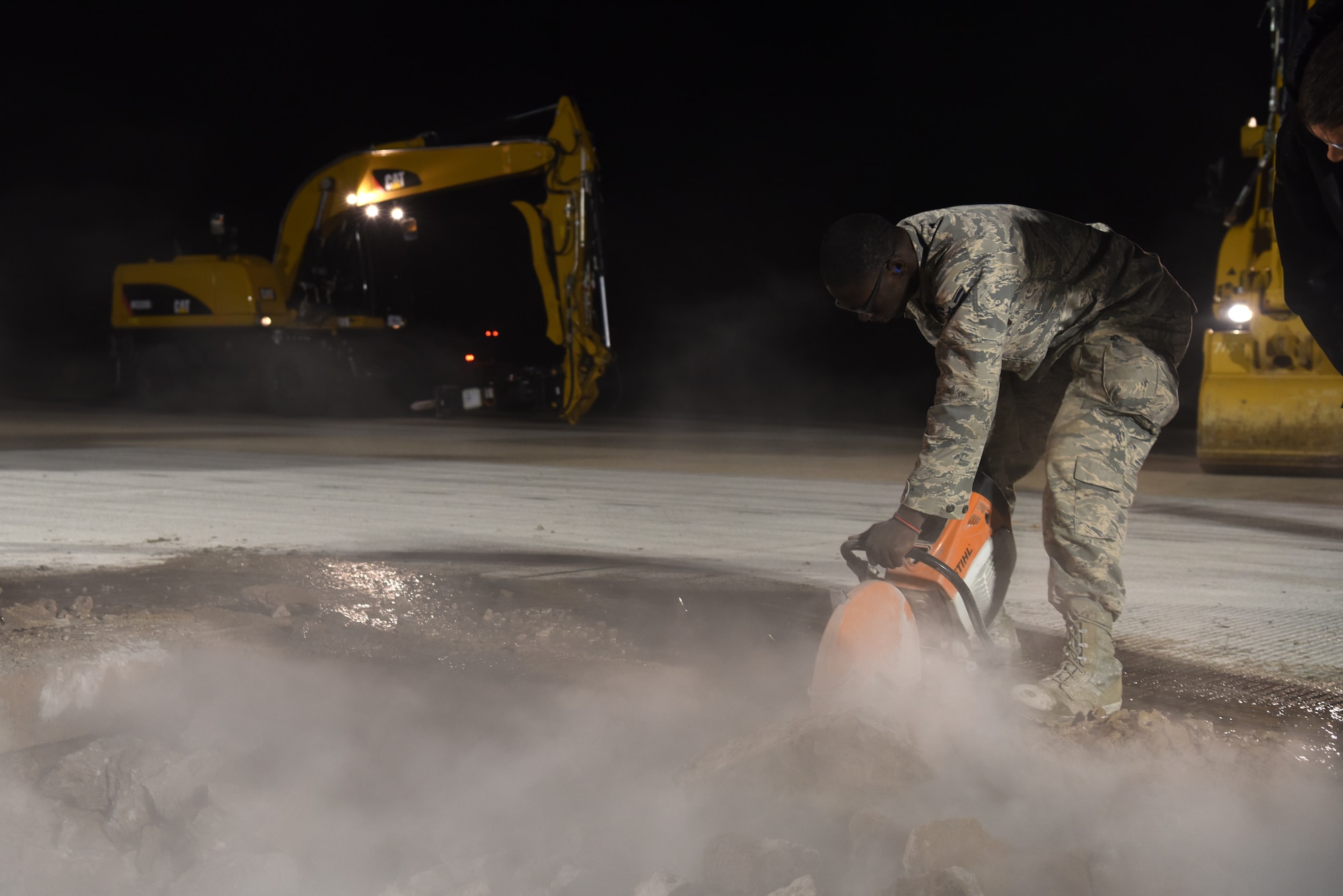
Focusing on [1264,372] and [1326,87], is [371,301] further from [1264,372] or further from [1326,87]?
[1326,87]

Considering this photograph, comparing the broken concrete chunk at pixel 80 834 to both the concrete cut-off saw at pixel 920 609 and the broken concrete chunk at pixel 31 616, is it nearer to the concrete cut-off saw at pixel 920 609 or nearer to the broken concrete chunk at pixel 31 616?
the broken concrete chunk at pixel 31 616

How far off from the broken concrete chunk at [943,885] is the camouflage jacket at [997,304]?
34.0 inches

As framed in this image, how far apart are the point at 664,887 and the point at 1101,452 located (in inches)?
59.0

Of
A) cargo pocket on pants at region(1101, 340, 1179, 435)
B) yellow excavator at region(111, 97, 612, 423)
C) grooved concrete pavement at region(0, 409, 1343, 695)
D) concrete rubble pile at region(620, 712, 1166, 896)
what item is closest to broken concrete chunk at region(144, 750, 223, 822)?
concrete rubble pile at region(620, 712, 1166, 896)

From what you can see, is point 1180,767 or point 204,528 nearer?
point 1180,767

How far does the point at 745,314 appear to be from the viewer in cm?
3231

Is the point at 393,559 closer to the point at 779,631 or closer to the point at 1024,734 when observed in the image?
the point at 779,631

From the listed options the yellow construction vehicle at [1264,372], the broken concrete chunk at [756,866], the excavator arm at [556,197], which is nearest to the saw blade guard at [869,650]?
the broken concrete chunk at [756,866]

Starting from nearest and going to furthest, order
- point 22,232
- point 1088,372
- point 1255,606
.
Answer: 1. point 1088,372
2. point 1255,606
3. point 22,232

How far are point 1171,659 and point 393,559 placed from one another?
9.98ft

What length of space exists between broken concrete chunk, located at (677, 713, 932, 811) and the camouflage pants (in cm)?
79

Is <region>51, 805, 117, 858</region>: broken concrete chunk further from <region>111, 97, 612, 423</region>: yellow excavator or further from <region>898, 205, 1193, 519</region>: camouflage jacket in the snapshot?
<region>111, 97, 612, 423</region>: yellow excavator

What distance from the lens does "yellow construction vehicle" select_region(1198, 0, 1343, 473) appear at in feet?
25.4

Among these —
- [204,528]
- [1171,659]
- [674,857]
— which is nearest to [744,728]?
[674,857]
